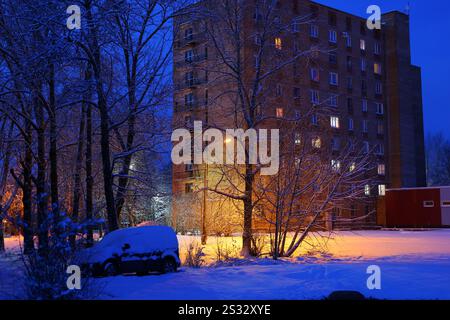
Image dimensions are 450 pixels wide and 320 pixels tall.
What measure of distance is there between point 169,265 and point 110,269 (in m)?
1.91

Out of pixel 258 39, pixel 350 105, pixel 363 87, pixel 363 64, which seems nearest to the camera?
pixel 258 39

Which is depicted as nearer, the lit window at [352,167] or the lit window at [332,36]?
the lit window at [352,167]

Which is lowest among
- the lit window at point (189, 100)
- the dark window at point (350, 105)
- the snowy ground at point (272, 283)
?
the snowy ground at point (272, 283)

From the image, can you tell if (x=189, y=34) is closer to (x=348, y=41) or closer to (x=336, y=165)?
(x=336, y=165)

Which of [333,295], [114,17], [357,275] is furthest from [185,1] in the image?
[333,295]

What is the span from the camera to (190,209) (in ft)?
137

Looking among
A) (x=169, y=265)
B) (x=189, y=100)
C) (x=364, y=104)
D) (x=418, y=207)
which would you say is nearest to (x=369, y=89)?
(x=364, y=104)

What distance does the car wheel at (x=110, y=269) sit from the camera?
1535 centimetres

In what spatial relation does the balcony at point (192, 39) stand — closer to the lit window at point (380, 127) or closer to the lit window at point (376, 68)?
the lit window at point (380, 127)

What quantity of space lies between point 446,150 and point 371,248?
263ft

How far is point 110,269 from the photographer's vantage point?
15.5 metres

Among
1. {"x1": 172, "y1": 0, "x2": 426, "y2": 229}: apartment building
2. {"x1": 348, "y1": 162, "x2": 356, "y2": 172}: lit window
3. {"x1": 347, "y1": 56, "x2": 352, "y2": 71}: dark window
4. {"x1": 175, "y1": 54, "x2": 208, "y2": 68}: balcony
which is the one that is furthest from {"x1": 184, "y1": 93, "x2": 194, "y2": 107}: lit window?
{"x1": 347, "y1": 56, "x2": 352, "y2": 71}: dark window

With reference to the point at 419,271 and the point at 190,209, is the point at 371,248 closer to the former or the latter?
the point at 419,271

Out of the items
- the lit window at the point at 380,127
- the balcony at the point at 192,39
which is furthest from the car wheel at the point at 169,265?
the lit window at the point at 380,127
